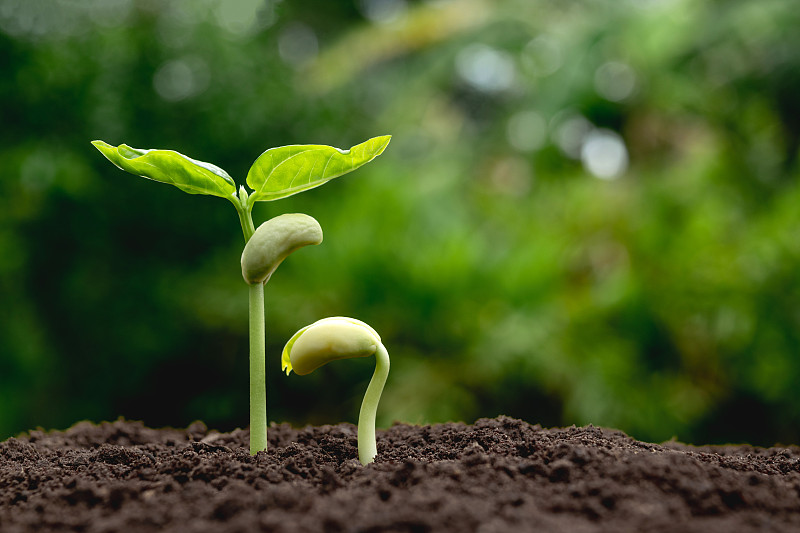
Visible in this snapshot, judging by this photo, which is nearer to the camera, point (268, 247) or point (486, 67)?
point (268, 247)

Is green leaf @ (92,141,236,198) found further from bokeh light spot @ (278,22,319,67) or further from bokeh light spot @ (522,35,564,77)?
bokeh light spot @ (278,22,319,67)

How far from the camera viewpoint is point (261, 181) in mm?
920

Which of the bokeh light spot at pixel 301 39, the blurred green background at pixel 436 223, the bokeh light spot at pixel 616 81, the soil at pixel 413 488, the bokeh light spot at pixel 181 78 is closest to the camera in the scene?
the soil at pixel 413 488

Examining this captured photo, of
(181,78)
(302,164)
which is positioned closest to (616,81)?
(181,78)

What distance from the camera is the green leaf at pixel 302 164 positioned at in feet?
2.93

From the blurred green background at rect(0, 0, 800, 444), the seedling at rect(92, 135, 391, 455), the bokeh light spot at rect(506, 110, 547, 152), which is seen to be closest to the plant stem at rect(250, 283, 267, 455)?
the seedling at rect(92, 135, 391, 455)

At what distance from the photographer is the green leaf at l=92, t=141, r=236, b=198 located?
0.88 m

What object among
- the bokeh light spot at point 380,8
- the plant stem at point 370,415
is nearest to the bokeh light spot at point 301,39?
the bokeh light spot at point 380,8

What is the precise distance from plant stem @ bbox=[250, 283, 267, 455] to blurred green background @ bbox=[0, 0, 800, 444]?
2.25 meters

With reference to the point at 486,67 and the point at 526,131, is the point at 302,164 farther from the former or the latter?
the point at 486,67

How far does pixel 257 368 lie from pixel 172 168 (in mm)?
277

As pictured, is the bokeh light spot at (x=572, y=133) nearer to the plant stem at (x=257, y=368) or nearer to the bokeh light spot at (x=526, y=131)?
the bokeh light spot at (x=526, y=131)

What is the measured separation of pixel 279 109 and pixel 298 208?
0.89 meters

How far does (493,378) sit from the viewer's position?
3.41 meters
